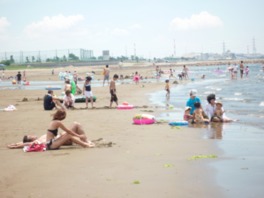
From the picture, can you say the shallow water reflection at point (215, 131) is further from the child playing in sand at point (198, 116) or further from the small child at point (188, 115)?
the small child at point (188, 115)

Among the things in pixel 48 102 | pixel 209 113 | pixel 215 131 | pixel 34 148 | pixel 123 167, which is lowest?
pixel 215 131

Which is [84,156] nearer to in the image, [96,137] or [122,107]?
[96,137]

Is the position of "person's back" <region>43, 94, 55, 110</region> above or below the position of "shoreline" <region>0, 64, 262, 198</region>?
above

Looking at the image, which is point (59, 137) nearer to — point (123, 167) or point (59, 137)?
point (59, 137)

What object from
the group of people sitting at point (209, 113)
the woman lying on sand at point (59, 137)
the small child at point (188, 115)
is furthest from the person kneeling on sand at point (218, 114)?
the woman lying on sand at point (59, 137)

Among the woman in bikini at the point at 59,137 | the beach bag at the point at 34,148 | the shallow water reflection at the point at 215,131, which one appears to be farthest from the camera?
the shallow water reflection at the point at 215,131

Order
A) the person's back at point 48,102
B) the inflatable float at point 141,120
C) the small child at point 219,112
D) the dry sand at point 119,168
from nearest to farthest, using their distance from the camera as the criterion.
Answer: the dry sand at point 119,168 < the inflatable float at point 141,120 < the small child at point 219,112 < the person's back at point 48,102

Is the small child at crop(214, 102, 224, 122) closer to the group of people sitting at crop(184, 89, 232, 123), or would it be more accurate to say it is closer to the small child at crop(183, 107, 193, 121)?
the group of people sitting at crop(184, 89, 232, 123)

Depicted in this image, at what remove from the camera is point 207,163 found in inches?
299

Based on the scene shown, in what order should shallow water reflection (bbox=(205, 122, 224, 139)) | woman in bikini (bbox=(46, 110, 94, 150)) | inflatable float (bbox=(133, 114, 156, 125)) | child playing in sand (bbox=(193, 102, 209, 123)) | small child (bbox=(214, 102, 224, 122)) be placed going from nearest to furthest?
1. woman in bikini (bbox=(46, 110, 94, 150))
2. shallow water reflection (bbox=(205, 122, 224, 139))
3. inflatable float (bbox=(133, 114, 156, 125))
4. child playing in sand (bbox=(193, 102, 209, 123))
5. small child (bbox=(214, 102, 224, 122))

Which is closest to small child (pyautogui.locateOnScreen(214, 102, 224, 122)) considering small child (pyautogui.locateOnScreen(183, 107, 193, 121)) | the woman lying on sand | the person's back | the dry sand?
small child (pyautogui.locateOnScreen(183, 107, 193, 121))

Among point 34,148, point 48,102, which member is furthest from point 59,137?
point 48,102

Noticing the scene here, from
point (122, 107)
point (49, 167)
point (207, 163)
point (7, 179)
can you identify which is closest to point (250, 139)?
point (207, 163)

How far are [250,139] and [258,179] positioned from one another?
4024mm
